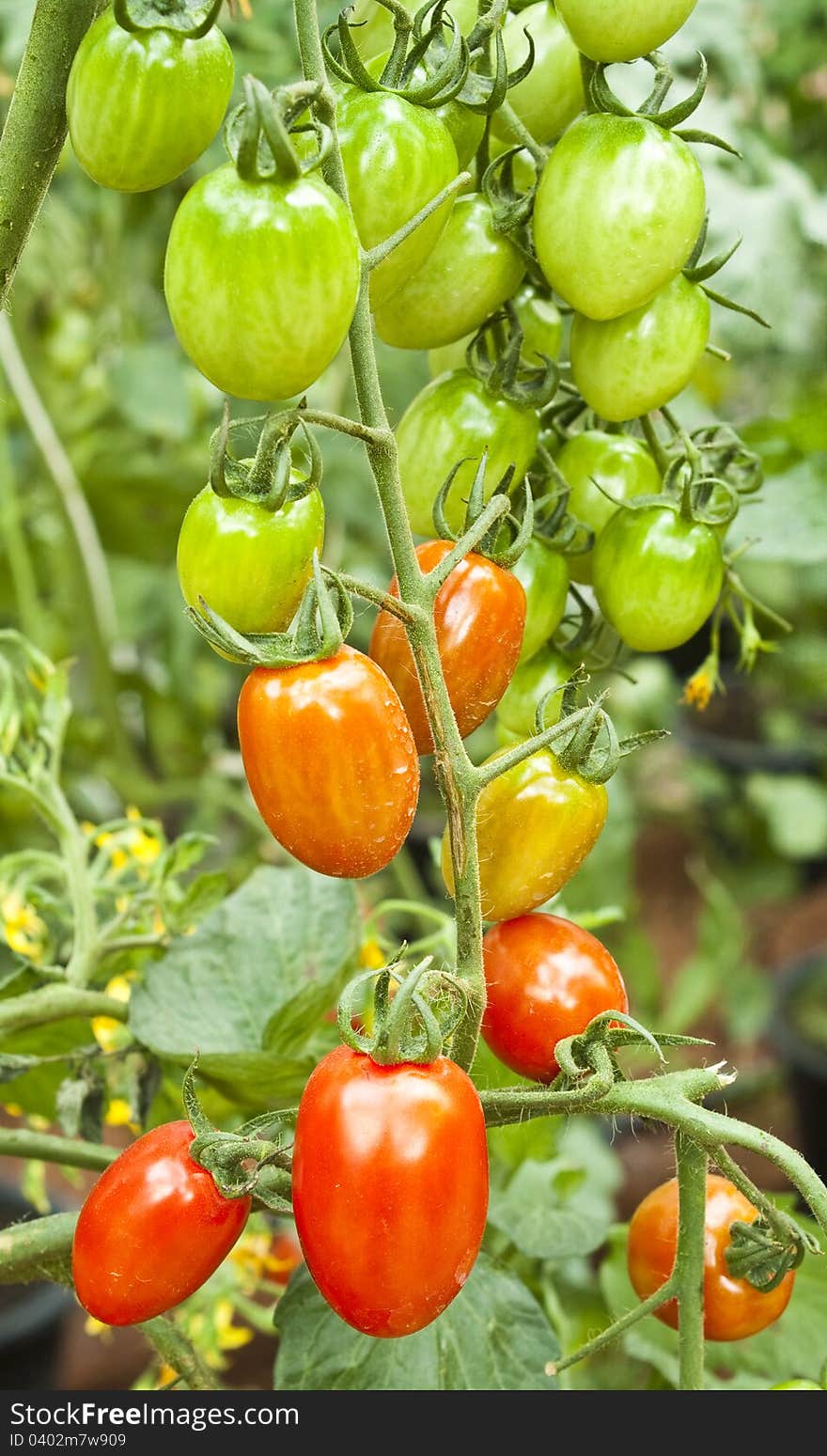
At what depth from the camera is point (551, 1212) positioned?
516 mm

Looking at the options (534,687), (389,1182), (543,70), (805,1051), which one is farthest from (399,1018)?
(805,1051)

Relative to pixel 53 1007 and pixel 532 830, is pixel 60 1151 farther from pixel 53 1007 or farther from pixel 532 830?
pixel 532 830

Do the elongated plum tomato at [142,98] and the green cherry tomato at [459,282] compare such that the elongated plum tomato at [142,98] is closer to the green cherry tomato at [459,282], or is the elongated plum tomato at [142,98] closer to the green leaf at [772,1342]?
the green cherry tomato at [459,282]

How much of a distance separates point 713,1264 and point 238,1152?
146 millimetres

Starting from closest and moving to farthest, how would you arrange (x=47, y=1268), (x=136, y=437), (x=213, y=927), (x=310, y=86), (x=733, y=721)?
(x=310, y=86)
(x=47, y=1268)
(x=213, y=927)
(x=136, y=437)
(x=733, y=721)

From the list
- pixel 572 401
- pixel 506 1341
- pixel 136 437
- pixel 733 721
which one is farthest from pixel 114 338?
pixel 506 1341

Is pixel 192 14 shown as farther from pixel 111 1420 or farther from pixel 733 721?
pixel 733 721

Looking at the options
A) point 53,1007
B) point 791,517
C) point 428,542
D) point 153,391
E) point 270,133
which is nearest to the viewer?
point 270,133

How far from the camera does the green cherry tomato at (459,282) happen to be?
0.33 metres

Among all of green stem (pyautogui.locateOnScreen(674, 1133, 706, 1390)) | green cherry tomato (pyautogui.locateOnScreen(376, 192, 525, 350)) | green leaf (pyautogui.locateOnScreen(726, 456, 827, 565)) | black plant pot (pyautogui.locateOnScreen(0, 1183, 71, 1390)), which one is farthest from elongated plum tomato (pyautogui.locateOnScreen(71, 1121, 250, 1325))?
A: black plant pot (pyautogui.locateOnScreen(0, 1183, 71, 1390))

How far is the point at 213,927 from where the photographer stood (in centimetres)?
49

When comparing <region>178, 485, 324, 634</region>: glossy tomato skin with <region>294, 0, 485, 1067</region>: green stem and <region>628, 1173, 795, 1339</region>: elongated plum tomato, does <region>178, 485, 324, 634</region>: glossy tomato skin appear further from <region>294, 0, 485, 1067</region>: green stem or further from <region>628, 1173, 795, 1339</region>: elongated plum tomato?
<region>628, 1173, 795, 1339</region>: elongated plum tomato

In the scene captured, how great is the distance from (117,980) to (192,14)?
37cm

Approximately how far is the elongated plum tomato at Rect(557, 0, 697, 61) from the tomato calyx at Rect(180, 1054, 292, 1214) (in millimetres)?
253
